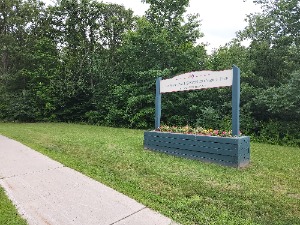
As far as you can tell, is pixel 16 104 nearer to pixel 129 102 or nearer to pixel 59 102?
pixel 59 102

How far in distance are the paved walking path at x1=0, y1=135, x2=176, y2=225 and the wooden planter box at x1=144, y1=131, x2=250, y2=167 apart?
242cm

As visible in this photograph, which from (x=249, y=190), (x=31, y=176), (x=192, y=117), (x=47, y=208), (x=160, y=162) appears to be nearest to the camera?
(x=47, y=208)

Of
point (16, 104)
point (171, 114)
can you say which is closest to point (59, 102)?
point (16, 104)

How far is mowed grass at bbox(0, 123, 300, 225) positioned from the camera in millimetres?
2791

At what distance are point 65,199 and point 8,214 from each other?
668mm

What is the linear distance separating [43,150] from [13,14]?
14957 mm

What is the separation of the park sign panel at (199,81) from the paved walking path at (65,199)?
127 inches

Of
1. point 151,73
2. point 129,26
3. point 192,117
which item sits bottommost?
point 192,117

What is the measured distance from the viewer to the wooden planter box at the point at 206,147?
4.71 m

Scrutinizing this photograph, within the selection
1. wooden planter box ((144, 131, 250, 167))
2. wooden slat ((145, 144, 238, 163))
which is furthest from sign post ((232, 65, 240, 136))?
wooden slat ((145, 144, 238, 163))

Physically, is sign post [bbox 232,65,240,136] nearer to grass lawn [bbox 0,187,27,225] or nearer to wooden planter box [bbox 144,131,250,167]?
wooden planter box [bbox 144,131,250,167]

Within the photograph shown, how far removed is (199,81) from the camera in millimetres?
5562

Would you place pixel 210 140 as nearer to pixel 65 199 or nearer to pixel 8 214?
pixel 65 199

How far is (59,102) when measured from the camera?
52.9 ft
